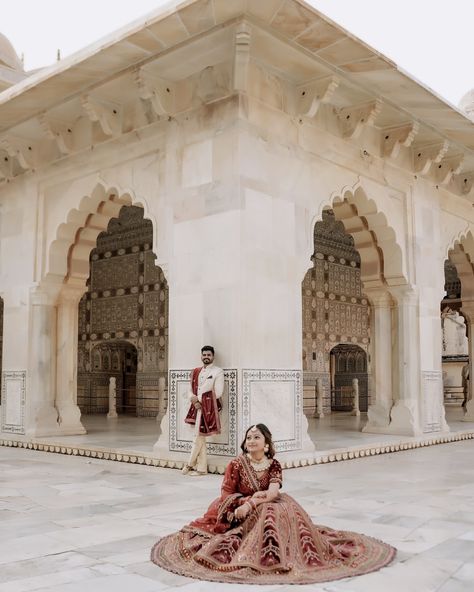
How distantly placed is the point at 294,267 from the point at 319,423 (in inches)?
174

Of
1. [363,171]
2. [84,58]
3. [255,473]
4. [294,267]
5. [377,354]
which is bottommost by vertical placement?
[255,473]

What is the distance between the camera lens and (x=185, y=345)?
6340mm

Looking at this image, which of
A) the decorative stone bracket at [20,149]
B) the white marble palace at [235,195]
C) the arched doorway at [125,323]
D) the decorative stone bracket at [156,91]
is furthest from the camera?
the arched doorway at [125,323]

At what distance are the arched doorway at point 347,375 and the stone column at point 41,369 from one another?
6.81m


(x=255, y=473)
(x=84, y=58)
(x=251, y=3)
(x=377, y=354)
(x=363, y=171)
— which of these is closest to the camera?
(x=255, y=473)

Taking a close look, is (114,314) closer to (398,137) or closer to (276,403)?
(398,137)

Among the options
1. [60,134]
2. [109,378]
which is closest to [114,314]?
[109,378]

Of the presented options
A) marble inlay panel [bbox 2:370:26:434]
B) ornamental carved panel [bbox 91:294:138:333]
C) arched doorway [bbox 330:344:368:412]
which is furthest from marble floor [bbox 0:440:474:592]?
arched doorway [bbox 330:344:368:412]

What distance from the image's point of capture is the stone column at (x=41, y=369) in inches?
318

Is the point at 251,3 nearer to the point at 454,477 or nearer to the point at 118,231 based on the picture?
the point at 454,477

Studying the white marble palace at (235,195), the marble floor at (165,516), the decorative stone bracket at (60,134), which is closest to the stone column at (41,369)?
the white marble palace at (235,195)

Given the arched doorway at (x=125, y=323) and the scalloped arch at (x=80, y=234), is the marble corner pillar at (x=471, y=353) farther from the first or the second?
the scalloped arch at (x=80, y=234)

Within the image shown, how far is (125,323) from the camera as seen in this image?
12.4m

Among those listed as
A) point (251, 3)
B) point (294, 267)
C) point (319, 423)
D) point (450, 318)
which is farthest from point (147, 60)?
point (450, 318)
